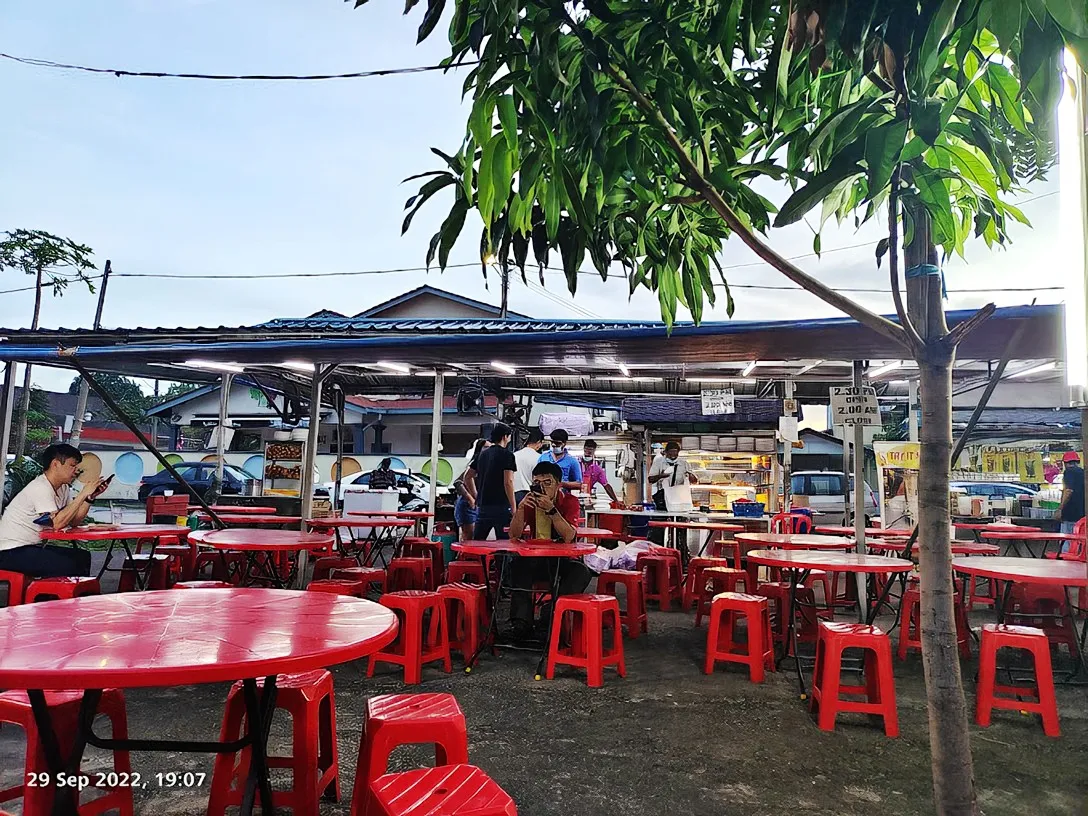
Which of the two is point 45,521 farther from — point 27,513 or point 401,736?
point 401,736

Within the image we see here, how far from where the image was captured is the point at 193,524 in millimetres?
11023

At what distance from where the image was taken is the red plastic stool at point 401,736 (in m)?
2.26

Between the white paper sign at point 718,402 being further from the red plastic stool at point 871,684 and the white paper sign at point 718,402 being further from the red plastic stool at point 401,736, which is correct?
the red plastic stool at point 401,736

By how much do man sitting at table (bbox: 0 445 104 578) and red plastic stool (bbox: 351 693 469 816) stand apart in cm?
396

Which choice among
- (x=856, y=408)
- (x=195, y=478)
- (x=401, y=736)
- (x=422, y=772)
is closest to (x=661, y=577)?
(x=856, y=408)

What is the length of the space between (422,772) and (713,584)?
501 centimetres

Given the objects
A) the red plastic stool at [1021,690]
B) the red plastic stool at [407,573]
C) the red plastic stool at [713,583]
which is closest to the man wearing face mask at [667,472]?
the red plastic stool at [713,583]

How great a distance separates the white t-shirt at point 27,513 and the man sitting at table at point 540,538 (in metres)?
3.44

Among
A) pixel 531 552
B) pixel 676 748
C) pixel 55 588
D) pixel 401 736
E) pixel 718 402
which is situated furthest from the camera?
pixel 718 402

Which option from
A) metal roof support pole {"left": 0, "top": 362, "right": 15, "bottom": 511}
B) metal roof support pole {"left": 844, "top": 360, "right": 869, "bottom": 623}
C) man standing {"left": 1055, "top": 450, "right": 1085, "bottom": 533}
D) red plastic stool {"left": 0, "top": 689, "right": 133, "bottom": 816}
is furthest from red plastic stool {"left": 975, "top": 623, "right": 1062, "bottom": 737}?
metal roof support pole {"left": 0, "top": 362, "right": 15, "bottom": 511}

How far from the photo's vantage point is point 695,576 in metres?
7.11

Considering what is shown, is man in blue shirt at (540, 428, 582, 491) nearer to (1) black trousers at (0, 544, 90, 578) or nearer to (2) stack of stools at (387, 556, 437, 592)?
(2) stack of stools at (387, 556, 437, 592)

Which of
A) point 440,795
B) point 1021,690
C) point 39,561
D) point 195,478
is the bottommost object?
point 1021,690

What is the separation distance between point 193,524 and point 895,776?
10.7 m
